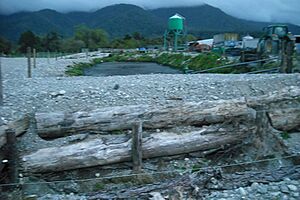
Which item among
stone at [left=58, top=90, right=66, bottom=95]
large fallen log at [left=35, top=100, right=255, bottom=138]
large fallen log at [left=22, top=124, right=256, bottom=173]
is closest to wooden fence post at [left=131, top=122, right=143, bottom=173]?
large fallen log at [left=22, top=124, right=256, bottom=173]

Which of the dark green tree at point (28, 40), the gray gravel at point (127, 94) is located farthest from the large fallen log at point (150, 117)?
the dark green tree at point (28, 40)

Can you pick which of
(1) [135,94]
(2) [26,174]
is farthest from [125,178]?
(1) [135,94]

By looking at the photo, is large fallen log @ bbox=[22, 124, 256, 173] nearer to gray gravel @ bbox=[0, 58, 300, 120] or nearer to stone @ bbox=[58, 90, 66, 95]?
gray gravel @ bbox=[0, 58, 300, 120]

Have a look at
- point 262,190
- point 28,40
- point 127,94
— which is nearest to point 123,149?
point 262,190

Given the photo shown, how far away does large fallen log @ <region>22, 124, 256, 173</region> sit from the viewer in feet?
17.7

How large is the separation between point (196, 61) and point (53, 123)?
2315cm

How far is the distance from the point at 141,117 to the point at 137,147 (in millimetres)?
1026

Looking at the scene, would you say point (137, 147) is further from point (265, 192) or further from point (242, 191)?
point (265, 192)

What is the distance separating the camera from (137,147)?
18.2ft

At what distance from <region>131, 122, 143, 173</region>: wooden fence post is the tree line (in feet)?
148

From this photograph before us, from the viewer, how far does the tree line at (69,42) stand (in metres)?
54.8

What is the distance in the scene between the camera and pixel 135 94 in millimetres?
8539

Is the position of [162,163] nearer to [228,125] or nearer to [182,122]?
[182,122]

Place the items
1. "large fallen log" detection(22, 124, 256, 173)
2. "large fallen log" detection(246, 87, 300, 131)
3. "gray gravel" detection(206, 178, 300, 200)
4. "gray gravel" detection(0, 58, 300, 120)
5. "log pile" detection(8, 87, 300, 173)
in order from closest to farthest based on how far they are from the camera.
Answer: "gray gravel" detection(206, 178, 300, 200) → "large fallen log" detection(22, 124, 256, 173) → "log pile" detection(8, 87, 300, 173) → "large fallen log" detection(246, 87, 300, 131) → "gray gravel" detection(0, 58, 300, 120)
